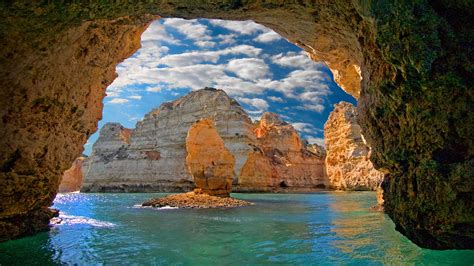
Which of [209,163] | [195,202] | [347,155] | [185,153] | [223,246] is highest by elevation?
[185,153]

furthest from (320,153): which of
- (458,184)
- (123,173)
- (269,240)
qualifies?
(458,184)

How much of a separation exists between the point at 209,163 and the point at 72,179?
5947 cm

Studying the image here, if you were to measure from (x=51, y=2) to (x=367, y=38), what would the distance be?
4919mm

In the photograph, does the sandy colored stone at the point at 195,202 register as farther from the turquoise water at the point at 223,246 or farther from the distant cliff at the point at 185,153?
the distant cliff at the point at 185,153

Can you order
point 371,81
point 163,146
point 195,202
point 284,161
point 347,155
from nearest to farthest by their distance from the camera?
point 371,81
point 195,202
point 347,155
point 163,146
point 284,161

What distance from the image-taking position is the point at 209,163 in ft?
92.5

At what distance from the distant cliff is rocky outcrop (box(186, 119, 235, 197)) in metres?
28.4

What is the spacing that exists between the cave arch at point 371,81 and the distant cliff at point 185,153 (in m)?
48.3

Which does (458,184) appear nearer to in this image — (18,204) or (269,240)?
(269,240)

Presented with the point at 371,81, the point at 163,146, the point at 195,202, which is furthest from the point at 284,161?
the point at 371,81

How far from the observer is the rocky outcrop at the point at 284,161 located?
61.9m

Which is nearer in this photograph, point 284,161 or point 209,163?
point 209,163

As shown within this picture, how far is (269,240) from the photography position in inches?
412

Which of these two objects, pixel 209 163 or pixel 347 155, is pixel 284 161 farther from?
pixel 209 163
